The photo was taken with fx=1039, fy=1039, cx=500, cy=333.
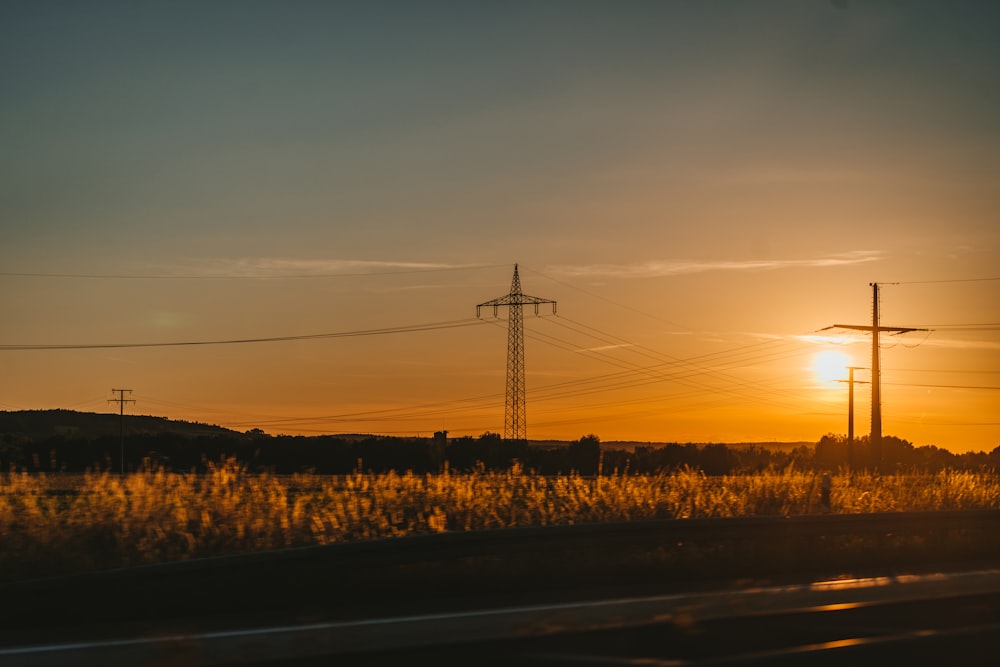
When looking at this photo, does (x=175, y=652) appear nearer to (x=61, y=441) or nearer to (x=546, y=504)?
(x=546, y=504)

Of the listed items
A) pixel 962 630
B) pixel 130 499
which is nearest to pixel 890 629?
pixel 962 630

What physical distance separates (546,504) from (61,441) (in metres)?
65.8

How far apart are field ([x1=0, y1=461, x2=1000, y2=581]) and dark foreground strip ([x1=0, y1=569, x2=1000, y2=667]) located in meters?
3.53

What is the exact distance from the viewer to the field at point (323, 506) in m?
10.8

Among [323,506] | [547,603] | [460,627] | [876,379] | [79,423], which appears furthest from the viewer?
[79,423]

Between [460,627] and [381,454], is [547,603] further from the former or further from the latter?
[381,454]

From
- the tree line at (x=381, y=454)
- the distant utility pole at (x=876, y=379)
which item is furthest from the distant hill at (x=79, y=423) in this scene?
the distant utility pole at (x=876, y=379)

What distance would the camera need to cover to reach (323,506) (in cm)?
1446

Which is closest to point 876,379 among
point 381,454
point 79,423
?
point 381,454

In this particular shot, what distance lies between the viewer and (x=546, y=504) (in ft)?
48.4

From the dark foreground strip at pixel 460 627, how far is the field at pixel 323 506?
3527 mm

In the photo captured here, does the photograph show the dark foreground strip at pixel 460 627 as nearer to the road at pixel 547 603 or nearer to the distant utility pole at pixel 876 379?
the road at pixel 547 603

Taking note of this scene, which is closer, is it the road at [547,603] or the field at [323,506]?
the road at [547,603]

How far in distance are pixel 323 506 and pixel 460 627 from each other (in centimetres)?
735
